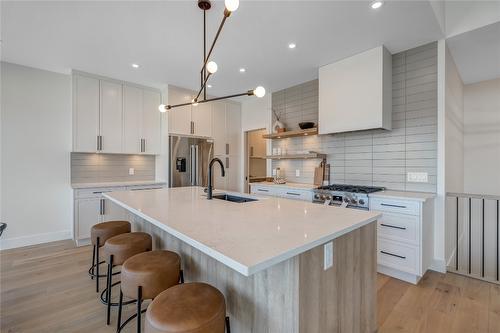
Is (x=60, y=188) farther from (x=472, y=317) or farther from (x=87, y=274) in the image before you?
(x=472, y=317)

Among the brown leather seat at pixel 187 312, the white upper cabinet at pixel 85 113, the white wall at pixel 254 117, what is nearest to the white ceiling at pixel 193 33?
the white upper cabinet at pixel 85 113

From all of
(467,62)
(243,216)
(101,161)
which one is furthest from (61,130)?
(467,62)

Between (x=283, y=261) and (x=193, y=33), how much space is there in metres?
2.62

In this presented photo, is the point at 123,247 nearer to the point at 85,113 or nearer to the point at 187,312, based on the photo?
the point at 187,312

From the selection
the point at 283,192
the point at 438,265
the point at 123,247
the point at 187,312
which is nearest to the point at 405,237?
the point at 438,265

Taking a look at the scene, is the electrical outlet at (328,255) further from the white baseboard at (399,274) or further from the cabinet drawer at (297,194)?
the cabinet drawer at (297,194)

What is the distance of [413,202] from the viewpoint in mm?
2502

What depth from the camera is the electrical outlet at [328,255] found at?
128 centimetres

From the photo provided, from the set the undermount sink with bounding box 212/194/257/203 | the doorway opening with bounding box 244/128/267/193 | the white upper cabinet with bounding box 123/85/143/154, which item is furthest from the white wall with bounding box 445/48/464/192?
the white upper cabinet with bounding box 123/85/143/154

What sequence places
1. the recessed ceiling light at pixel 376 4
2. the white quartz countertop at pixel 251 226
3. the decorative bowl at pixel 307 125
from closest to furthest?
1. the white quartz countertop at pixel 251 226
2. the recessed ceiling light at pixel 376 4
3. the decorative bowl at pixel 307 125

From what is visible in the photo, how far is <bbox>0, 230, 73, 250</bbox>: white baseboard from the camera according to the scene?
3.46 meters

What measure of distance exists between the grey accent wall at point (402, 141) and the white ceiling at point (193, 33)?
290 mm

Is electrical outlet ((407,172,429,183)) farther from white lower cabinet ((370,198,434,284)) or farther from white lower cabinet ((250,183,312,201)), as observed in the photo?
white lower cabinet ((250,183,312,201))

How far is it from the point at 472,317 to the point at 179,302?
2.44m
